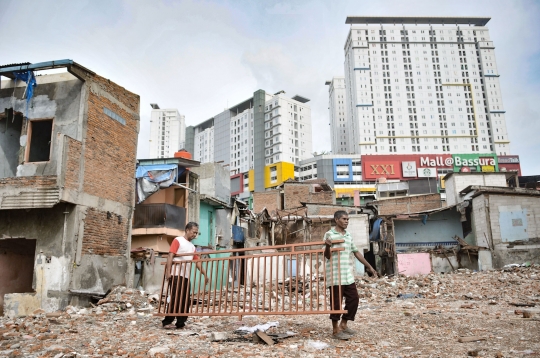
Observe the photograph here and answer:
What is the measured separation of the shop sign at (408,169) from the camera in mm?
75188

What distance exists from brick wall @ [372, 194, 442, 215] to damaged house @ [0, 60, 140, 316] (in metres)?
26.9

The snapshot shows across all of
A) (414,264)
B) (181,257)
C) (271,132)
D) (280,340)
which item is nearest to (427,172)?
(271,132)

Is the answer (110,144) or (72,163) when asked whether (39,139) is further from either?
(72,163)

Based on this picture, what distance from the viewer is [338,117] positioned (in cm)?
10869

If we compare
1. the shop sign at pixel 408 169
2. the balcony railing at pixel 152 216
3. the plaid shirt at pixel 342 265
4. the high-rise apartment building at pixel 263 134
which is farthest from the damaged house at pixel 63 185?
the shop sign at pixel 408 169

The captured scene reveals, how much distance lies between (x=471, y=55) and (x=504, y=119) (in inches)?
641

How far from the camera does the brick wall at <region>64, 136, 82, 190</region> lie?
10547 millimetres

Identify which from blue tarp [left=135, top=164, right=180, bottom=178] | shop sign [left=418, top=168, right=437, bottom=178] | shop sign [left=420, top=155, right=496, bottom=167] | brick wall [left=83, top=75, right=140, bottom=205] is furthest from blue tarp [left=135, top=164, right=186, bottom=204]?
shop sign [left=420, top=155, right=496, bottom=167]

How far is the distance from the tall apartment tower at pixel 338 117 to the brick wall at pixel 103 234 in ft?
307

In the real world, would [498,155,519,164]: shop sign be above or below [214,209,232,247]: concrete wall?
above

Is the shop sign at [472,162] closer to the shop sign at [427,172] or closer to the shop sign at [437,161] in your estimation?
the shop sign at [437,161]

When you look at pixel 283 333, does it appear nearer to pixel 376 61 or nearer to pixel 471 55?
pixel 376 61

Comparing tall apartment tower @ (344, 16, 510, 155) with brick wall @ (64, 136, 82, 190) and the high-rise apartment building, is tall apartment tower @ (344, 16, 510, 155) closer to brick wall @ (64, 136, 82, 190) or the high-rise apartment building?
the high-rise apartment building

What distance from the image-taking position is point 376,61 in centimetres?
9112
